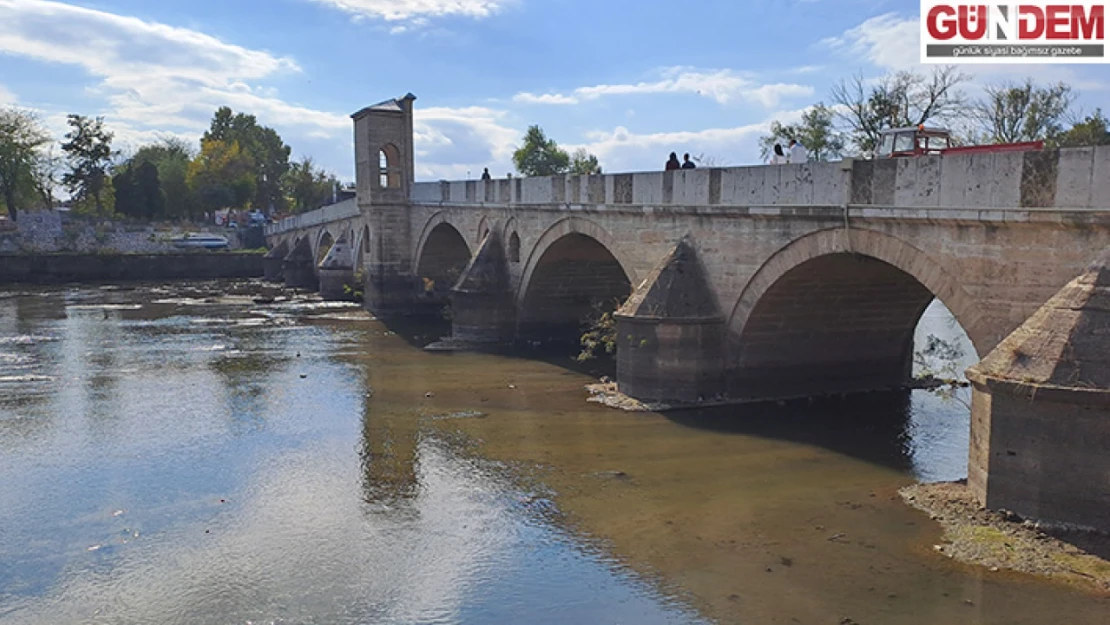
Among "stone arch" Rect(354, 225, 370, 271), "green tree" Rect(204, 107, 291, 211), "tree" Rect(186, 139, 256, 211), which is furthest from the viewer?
"green tree" Rect(204, 107, 291, 211)

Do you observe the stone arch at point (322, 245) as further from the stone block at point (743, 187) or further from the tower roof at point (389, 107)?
the stone block at point (743, 187)

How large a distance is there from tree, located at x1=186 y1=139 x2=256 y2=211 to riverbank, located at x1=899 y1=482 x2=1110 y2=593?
63.3 metres

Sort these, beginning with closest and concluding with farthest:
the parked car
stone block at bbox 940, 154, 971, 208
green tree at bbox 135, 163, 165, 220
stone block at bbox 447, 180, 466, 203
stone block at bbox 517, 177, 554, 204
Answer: stone block at bbox 940, 154, 971, 208, stone block at bbox 517, 177, 554, 204, stone block at bbox 447, 180, 466, 203, the parked car, green tree at bbox 135, 163, 165, 220

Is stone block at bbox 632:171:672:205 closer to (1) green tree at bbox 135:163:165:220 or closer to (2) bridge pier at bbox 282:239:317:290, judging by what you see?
(2) bridge pier at bbox 282:239:317:290

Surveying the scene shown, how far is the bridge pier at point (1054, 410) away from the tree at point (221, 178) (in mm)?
63678

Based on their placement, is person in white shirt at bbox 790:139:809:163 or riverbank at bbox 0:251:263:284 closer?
person in white shirt at bbox 790:139:809:163

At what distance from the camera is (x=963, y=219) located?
10312mm

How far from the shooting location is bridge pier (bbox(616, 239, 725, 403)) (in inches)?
587

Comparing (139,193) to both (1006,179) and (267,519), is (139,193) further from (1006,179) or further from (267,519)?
(1006,179)

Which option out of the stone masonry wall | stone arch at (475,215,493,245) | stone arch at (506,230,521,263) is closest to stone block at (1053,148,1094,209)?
stone arch at (506,230,521,263)

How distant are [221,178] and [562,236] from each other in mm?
53718

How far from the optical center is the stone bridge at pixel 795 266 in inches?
364

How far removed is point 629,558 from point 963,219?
5323 mm

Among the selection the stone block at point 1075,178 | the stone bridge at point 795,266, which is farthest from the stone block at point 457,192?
the stone block at point 1075,178
